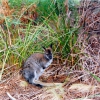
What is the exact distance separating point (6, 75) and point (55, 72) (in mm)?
701

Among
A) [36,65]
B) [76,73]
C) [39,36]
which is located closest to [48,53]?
[36,65]

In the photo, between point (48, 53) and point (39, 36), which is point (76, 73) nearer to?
point (48, 53)

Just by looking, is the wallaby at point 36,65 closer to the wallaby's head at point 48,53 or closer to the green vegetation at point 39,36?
the wallaby's head at point 48,53

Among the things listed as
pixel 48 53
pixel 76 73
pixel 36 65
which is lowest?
pixel 76 73

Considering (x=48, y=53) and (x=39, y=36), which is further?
(x=39, y=36)

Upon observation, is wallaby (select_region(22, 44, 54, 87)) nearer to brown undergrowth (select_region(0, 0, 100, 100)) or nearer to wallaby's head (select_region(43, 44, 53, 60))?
wallaby's head (select_region(43, 44, 53, 60))

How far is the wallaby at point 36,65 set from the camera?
4316mm

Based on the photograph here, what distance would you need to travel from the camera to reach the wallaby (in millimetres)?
4316

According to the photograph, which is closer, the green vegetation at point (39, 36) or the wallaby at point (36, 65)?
the wallaby at point (36, 65)

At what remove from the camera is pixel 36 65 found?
444cm

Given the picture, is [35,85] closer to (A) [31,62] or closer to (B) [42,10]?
(A) [31,62]

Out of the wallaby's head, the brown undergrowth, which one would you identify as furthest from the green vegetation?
the wallaby's head

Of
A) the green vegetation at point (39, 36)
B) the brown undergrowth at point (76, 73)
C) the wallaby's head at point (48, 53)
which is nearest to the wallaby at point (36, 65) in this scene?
the wallaby's head at point (48, 53)

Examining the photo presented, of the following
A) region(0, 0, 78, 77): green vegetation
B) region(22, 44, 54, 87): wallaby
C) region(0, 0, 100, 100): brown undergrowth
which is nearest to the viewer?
region(0, 0, 100, 100): brown undergrowth
